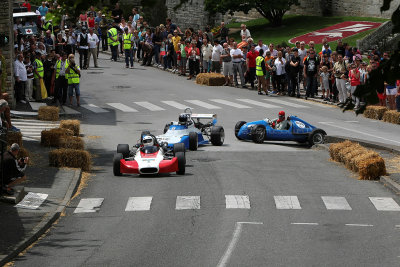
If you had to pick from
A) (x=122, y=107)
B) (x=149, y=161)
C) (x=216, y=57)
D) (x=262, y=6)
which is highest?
(x=262, y=6)

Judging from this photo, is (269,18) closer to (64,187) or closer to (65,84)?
(65,84)

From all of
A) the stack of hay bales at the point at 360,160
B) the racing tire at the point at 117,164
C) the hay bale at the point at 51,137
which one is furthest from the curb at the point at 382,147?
the hay bale at the point at 51,137

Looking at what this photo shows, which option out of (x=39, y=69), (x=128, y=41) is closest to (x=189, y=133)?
(x=39, y=69)

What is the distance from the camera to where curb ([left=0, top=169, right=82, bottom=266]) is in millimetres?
15459

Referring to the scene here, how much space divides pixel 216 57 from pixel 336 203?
25476 millimetres

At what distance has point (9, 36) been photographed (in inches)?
1366

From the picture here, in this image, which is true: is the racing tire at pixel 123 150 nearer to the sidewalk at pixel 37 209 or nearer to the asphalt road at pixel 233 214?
the asphalt road at pixel 233 214

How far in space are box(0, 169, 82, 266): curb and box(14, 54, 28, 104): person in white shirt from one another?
13935mm

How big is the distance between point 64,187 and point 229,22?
5327cm

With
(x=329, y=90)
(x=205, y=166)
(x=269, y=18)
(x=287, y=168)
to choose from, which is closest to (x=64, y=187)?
(x=205, y=166)

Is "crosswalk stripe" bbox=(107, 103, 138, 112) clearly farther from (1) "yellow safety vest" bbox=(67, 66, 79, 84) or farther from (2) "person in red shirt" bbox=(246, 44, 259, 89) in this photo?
(2) "person in red shirt" bbox=(246, 44, 259, 89)

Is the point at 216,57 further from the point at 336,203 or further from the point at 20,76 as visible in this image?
the point at 336,203

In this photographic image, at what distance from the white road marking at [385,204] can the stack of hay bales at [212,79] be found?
24631 millimetres

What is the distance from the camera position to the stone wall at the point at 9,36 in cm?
3425
